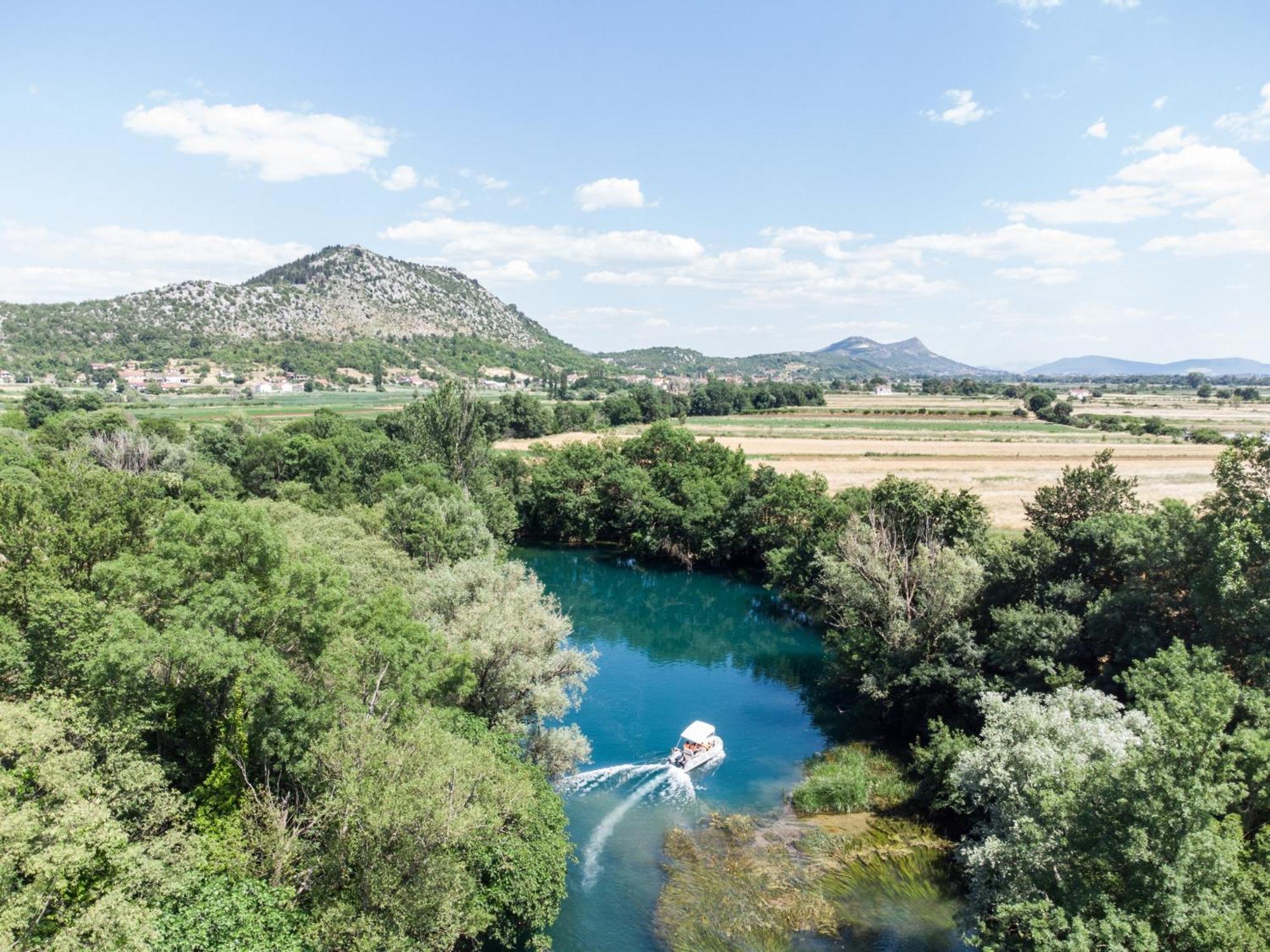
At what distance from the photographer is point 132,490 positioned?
31.0 metres

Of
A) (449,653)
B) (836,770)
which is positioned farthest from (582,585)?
(449,653)

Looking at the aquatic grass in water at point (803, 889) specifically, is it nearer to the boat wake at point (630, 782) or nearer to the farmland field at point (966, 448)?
the boat wake at point (630, 782)

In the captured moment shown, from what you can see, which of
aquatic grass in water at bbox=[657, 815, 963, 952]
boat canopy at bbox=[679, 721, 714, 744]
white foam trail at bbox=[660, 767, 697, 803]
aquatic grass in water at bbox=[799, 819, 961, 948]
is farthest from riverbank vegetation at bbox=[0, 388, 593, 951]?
aquatic grass in water at bbox=[799, 819, 961, 948]

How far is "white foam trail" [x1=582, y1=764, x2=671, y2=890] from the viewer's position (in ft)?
81.3

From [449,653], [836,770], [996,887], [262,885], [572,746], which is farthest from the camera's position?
[836,770]

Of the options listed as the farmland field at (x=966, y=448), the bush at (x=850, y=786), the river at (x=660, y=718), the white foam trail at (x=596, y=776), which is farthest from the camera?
the farmland field at (x=966, y=448)

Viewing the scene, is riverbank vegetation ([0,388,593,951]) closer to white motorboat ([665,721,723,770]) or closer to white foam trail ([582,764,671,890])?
white foam trail ([582,764,671,890])

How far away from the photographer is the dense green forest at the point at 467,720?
14680mm

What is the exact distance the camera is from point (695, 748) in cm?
3250

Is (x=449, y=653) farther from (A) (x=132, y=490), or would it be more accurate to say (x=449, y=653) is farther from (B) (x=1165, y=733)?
(B) (x=1165, y=733)

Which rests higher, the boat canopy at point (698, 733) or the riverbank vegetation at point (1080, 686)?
the riverbank vegetation at point (1080, 686)

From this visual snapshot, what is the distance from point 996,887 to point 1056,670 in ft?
41.9

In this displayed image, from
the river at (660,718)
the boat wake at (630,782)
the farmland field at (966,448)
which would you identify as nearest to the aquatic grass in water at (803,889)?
the river at (660,718)

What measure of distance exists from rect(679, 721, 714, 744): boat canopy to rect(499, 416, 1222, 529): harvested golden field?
135ft
